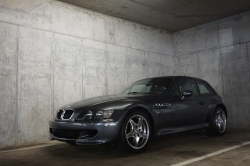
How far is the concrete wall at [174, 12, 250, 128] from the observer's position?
8.69m

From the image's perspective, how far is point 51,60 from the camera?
22.4 feet

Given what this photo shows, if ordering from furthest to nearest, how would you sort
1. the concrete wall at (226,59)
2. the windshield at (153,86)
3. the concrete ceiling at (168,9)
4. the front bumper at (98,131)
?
1. the concrete wall at (226,59)
2. the concrete ceiling at (168,9)
3. the windshield at (153,86)
4. the front bumper at (98,131)

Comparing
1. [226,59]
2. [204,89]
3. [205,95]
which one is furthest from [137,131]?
[226,59]

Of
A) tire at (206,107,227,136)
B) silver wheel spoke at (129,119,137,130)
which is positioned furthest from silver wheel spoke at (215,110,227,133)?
silver wheel spoke at (129,119,137,130)

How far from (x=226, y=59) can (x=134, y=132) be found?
262 inches

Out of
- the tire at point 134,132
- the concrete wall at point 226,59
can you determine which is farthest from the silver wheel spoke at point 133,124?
the concrete wall at point 226,59

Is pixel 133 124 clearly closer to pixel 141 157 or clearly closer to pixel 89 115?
pixel 141 157

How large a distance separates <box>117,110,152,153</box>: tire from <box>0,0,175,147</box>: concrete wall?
3.31 meters

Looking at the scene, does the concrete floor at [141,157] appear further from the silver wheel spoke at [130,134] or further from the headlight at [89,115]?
the headlight at [89,115]

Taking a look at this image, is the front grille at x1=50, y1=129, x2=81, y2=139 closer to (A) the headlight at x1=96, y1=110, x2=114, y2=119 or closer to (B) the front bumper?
(B) the front bumper

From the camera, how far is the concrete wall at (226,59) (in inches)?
342

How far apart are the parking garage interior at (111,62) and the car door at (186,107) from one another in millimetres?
458

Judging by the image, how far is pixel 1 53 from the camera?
5.89 m

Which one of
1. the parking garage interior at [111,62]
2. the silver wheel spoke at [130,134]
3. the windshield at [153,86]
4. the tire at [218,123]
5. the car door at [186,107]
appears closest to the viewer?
the silver wheel spoke at [130,134]
